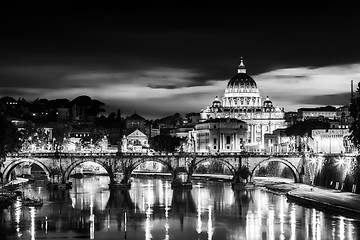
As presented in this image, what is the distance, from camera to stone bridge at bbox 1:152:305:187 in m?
96.7

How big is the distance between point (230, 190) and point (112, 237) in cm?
3468

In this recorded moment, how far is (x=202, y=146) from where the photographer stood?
17638 centimetres

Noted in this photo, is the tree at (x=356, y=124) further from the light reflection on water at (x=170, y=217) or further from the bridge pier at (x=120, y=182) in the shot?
the bridge pier at (x=120, y=182)

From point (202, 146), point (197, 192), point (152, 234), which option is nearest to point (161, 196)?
point (197, 192)

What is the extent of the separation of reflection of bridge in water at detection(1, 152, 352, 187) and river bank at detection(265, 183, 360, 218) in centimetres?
586

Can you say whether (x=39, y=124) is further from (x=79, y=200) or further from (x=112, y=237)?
(x=112, y=237)

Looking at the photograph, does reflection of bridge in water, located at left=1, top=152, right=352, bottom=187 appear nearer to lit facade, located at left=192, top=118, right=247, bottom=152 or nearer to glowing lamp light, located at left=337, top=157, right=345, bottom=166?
glowing lamp light, located at left=337, top=157, right=345, bottom=166

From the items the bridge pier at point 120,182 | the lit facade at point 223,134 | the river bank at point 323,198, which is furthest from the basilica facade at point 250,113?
the river bank at point 323,198

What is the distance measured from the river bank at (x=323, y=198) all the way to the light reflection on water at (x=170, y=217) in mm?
941

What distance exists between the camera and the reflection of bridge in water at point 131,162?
96.7 meters

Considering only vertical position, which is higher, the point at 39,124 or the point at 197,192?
the point at 39,124

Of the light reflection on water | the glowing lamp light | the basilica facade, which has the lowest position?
the light reflection on water

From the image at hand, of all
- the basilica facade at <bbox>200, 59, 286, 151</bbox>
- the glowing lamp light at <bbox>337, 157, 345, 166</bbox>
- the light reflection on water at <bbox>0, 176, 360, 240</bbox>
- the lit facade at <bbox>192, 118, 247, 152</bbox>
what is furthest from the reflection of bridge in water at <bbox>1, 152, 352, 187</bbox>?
the basilica facade at <bbox>200, 59, 286, 151</bbox>

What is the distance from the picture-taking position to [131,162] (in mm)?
98625
